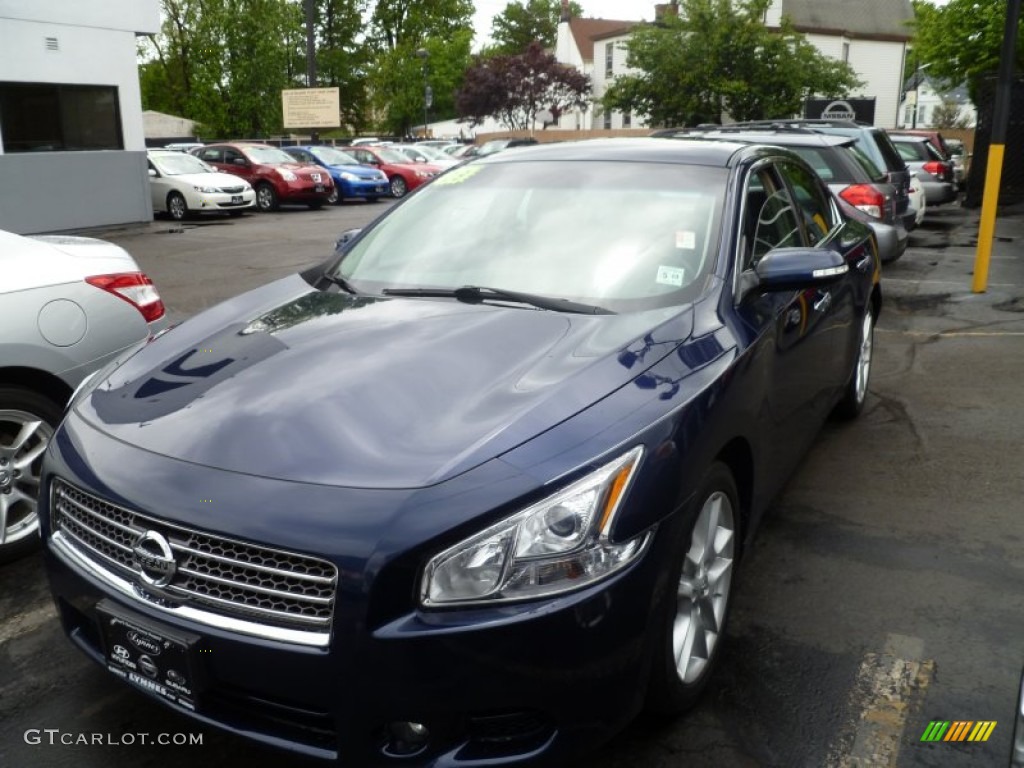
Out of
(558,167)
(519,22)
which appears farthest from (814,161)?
(519,22)

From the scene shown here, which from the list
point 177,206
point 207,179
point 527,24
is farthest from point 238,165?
point 527,24

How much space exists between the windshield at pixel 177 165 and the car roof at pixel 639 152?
710 inches

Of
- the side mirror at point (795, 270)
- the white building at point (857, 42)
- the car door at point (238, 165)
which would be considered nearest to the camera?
the side mirror at point (795, 270)

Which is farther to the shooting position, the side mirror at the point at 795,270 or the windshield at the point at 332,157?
the windshield at the point at 332,157

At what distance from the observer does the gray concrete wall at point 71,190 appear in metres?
15.5

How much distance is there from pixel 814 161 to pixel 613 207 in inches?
282

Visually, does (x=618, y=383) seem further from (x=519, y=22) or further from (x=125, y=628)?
(x=519, y=22)

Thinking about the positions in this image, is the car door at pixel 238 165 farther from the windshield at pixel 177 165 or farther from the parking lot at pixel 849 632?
the parking lot at pixel 849 632

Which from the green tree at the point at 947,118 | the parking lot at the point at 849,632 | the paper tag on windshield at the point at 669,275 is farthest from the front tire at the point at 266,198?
the green tree at the point at 947,118

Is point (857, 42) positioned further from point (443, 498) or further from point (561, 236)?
point (443, 498)

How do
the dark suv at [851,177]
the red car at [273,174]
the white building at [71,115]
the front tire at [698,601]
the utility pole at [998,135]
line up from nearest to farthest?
1. the front tire at [698,601]
2. the utility pole at [998,135]
3. the dark suv at [851,177]
4. the white building at [71,115]
5. the red car at [273,174]

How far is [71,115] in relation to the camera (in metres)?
16.6

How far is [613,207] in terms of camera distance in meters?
3.74

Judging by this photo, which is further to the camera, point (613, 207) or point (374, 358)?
point (613, 207)
